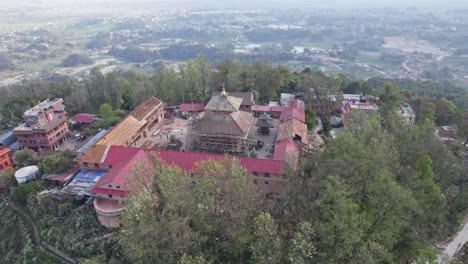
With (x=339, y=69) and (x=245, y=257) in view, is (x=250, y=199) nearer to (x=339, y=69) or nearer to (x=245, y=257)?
(x=245, y=257)

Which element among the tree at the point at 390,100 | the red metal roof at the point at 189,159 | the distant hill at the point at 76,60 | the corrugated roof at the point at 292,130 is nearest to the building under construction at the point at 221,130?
the red metal roof at the point at 189,159

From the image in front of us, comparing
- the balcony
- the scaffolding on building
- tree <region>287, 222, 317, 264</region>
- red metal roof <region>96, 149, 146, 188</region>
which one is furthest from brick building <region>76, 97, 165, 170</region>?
tree <region>287, 222, 317, 264</region>

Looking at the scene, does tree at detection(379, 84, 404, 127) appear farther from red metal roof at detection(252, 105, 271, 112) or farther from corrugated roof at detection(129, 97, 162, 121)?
corrugated roof at detection(129, 97, 162, 121)

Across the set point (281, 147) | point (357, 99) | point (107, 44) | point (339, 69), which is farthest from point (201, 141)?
point (107, 44)

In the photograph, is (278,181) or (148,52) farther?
(148,52)

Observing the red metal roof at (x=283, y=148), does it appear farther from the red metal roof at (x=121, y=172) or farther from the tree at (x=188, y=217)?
the red metal roof at (x=121, y=172)
